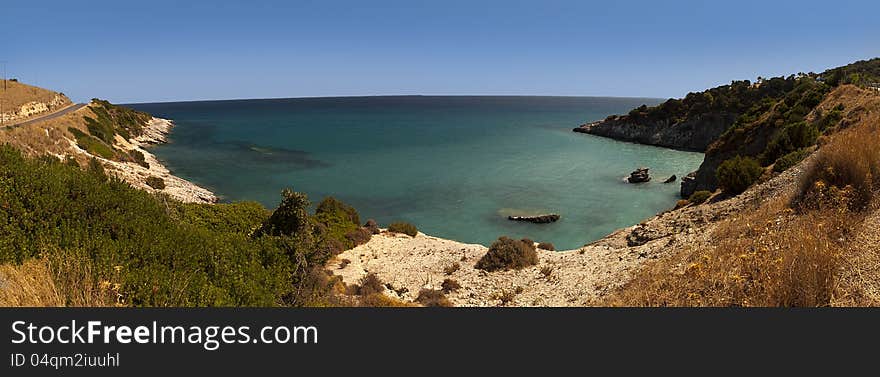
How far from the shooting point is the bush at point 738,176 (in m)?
19.3

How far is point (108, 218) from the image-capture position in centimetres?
742

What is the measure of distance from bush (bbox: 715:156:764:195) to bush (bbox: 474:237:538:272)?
33.2 feet

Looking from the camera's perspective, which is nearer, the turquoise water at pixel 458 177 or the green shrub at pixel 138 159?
the turquoise water at pixel 458 177

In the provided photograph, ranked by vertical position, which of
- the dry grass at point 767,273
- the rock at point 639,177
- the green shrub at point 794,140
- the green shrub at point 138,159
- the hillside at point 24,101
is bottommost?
the rock at point 639,177

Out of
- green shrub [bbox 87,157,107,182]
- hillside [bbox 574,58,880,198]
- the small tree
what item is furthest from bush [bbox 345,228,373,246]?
hillside [bbox 574,58,880,198]

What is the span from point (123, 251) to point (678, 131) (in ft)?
262

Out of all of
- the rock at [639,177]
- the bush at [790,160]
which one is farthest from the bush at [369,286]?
the rock at [639,177]

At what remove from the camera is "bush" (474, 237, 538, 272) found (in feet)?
57.8

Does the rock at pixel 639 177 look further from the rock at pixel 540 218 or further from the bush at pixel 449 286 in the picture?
the bush at pixel 449 286

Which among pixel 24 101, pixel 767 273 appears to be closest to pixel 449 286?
pixel 767 273

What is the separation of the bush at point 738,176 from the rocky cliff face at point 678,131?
175ft

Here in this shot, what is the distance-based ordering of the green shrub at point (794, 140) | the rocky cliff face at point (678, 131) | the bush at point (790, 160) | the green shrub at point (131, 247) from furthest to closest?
the rocky cliff face at point (678, 131), the green shrub at point (794, 140), the bush at point (790, 160), the green shrub at point (131, 247)

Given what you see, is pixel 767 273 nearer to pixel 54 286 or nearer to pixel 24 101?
pixel 54 286

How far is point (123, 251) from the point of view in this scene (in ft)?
21.4
